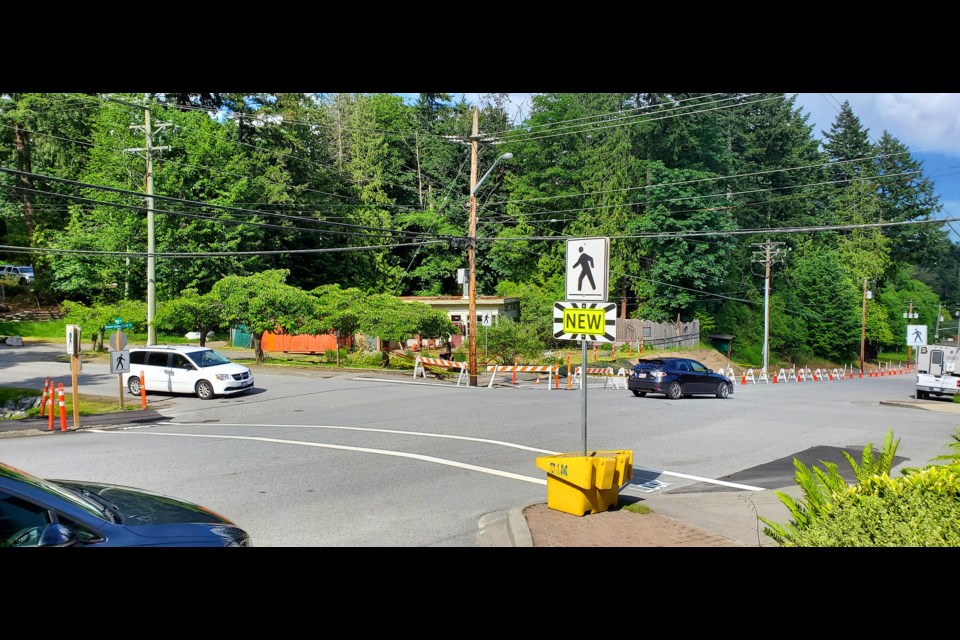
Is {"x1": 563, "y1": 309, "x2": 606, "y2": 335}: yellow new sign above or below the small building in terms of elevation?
below

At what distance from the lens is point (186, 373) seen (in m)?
23.8

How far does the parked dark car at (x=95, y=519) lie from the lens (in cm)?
435

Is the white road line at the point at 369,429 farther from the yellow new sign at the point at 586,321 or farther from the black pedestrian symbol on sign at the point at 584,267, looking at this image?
the black pedestrian symbol on sign at the point at 584,267

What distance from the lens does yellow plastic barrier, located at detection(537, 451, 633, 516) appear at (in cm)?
875

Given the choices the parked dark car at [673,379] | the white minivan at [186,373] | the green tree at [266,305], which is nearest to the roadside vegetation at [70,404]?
the white minivan at [186,373]

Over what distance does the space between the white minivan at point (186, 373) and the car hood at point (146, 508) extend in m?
18.1

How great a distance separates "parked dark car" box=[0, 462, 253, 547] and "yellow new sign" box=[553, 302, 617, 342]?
518 cm

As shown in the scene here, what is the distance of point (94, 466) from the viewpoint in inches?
487

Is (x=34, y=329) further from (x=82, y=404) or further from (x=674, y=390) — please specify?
(x=674, y=390)

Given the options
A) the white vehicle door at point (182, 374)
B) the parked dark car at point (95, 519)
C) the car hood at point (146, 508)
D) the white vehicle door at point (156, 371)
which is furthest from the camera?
the white vehicle door at point (156, 371)

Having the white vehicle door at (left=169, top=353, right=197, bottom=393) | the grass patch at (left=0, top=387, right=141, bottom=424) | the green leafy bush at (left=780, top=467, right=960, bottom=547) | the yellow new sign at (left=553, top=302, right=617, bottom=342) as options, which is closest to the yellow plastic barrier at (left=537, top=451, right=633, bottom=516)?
the yellow new sign at (left=553, top=302, right=617, bottom=342)

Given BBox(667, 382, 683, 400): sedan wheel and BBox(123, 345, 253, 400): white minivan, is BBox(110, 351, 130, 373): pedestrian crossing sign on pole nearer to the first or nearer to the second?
BBox(123, 345, 253, 400): white minivan

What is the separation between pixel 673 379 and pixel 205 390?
1558 centimetres
